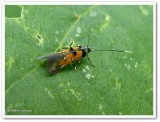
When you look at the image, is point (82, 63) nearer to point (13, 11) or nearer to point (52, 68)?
point (52, 68)

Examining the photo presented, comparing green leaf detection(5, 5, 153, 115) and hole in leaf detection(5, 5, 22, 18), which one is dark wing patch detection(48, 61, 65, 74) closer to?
green leaf detection(5, 5, 153, 115)

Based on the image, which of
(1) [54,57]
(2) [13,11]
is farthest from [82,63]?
(2) [13,11]

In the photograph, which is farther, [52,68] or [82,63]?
[82,63]

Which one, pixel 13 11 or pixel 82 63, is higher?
pixel 13 11

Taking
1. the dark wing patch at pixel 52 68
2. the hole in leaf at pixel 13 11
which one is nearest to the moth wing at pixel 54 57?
the dark wing patch at pixel 52 68
